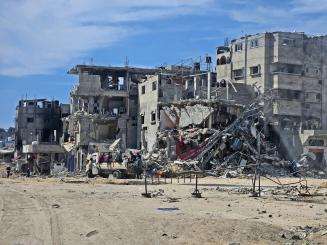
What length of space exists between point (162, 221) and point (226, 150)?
141ft

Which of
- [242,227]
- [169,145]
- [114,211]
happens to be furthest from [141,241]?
[169,145]

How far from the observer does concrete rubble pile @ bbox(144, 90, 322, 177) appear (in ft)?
182

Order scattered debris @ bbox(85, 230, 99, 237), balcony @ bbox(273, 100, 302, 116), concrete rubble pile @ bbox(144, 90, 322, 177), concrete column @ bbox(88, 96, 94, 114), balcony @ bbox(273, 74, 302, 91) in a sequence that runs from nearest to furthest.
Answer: scattered debris @ bbox(85, 230, 99, 237), concrete rubble pile @ bbox(144, 90, 322, 177), balcony @ bbox(273, 100, 302, 116), balcony @ bbox(273, 74, 302, 91), concrete column @ bbox(88, 96, 94, 114)

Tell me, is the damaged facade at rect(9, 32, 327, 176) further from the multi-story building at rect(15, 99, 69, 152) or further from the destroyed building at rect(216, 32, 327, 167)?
the multi-story building at rect(15, 99, 69, 152)

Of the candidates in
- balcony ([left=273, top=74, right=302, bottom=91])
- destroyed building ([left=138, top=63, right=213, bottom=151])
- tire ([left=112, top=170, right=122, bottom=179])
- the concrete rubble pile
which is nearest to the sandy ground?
tire ([left=112, top=170, right=122, bottom=179])

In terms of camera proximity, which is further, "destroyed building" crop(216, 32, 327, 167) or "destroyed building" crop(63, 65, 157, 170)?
"destroyed building" crop(63, 65, 157, 170)

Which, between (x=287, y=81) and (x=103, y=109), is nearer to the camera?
(x=287, y=81)

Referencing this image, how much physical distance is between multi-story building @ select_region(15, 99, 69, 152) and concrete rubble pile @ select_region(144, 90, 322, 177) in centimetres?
3955

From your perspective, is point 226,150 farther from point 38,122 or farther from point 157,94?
point 38,122

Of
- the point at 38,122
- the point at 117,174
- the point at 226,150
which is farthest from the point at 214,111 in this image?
the point at 38,122

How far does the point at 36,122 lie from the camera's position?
98.3m

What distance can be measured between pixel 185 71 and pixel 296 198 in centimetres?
5735

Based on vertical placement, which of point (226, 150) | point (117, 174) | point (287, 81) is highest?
point (287, 81)

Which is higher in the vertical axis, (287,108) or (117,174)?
(287,108)
